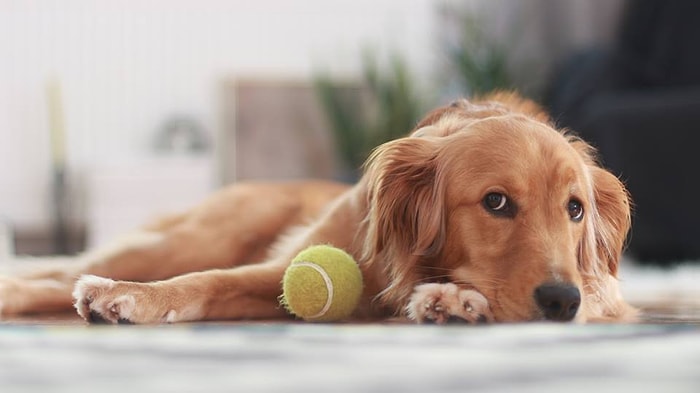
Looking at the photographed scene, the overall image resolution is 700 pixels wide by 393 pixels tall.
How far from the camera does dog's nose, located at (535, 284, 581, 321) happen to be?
5.01 ft

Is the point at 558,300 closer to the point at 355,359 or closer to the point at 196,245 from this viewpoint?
the point at 355,359

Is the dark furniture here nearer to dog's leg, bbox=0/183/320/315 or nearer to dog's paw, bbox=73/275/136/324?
dog's leg, bbox=0/183/320/315

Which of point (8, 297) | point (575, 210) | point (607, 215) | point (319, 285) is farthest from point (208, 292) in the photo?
point (607, 215)

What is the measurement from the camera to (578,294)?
60.6 inches

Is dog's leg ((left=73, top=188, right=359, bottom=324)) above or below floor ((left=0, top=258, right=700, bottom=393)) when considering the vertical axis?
below

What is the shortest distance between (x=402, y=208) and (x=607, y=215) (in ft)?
1.57

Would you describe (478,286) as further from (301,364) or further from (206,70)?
(206,70)

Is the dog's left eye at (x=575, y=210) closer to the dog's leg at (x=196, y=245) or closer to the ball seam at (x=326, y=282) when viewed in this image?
the ball seam at (x=326, y=282)

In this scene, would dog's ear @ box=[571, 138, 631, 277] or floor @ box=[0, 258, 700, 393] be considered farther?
dog's ear @ box=[571, 138, 631, 277]

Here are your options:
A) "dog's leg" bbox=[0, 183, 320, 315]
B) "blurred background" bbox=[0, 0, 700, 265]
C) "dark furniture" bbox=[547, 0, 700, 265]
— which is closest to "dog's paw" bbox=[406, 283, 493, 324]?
"dog's leg" bbox=[0, 183, 320, 315]

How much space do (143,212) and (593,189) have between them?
4626mm

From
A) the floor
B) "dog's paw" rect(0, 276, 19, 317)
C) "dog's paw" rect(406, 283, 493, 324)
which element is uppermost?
the floor

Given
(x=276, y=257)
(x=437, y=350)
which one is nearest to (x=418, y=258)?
(x=276, y=257)

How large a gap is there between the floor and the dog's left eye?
36 cm
